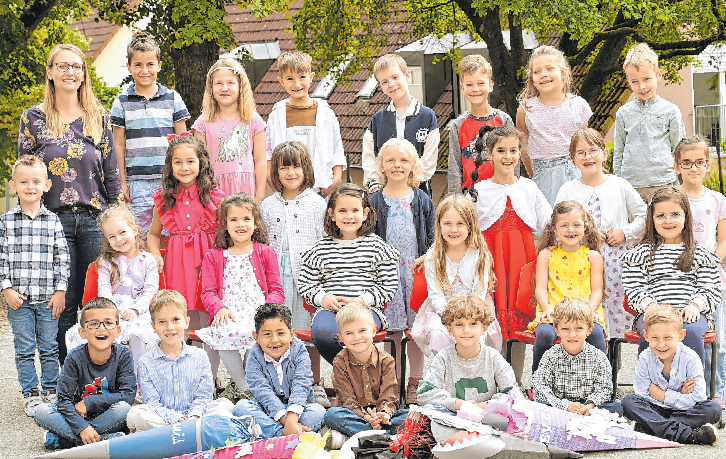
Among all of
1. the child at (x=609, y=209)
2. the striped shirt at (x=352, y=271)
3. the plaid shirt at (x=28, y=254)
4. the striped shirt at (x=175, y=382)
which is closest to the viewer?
the striped shirt at (x=175, y=382)

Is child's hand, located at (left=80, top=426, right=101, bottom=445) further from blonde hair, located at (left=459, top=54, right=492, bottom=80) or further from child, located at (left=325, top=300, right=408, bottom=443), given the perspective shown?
blonde hair, located at (left=459, top=54, right=492, bottom=80)

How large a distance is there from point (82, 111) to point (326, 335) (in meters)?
2.25

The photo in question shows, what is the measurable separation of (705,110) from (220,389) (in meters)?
13.6

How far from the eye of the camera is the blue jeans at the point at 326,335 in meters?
5.67

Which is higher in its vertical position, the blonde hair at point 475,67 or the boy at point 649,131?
the blonde hair at point 475,67

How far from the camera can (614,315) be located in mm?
6133

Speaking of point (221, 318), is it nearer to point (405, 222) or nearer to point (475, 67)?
point (405, 222)

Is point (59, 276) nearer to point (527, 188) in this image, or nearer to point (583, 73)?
point (527, 188)

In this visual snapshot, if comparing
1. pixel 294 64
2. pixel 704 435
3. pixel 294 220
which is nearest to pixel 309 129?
pixel 294 64

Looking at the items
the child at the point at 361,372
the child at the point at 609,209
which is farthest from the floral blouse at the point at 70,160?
the child at the point at 609,209

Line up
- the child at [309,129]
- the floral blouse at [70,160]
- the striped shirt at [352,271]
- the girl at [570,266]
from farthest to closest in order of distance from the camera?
the child at [309,129] < the floral blouse at [70,160] < the striped shirt at [352,271] < the girl at [570,266]

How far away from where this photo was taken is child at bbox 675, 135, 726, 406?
6.00 m

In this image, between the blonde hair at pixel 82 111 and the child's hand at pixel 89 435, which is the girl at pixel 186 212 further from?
the child's hand at pixel 89 435

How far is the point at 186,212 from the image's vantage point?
623 centimetres
